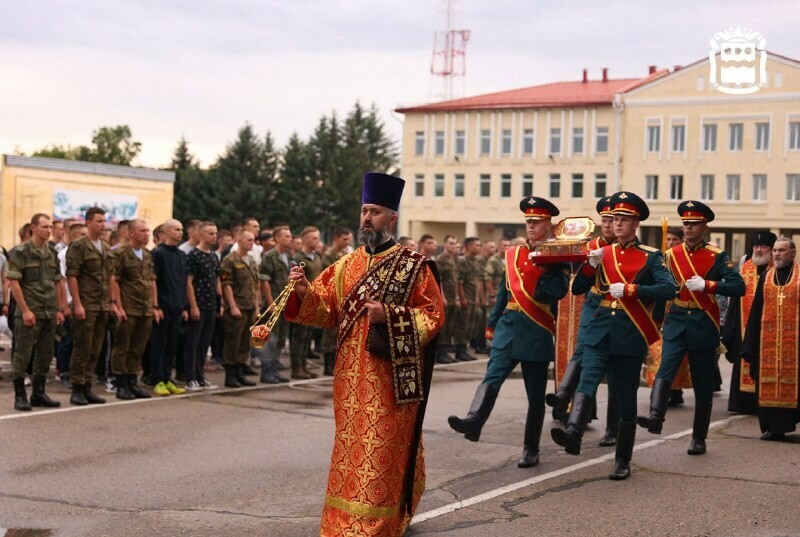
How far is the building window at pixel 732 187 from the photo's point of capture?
67125 mm

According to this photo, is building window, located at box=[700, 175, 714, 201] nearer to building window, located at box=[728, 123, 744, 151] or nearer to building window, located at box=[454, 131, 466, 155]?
building window, located at box=[728, 123, 744, 151]

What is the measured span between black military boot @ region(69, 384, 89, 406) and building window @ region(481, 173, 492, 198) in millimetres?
64911

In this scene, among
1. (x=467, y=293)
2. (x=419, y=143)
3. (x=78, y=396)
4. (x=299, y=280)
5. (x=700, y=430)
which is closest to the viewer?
(x=299, y=280)

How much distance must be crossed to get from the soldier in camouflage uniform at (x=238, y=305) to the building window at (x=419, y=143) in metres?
64.3

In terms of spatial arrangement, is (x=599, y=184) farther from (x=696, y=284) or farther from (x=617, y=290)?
(x=617, y=290)

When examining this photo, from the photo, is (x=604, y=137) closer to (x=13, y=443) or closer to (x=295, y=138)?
(x=295, y=138)

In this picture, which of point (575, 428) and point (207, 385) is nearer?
point (575, 428)

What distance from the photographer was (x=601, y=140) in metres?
71.3

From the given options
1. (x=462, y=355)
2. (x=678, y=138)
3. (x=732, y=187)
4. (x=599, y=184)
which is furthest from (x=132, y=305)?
(x=599, y=184)

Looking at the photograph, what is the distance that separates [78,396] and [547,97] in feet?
213

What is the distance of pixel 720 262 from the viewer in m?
10.1

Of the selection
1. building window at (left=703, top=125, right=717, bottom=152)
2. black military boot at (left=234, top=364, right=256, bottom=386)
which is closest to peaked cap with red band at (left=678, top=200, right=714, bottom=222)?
black military boot at (left=234, top=364, right=256, bottom=386)

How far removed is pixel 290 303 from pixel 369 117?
272ft

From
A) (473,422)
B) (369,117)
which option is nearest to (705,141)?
(369,117)
